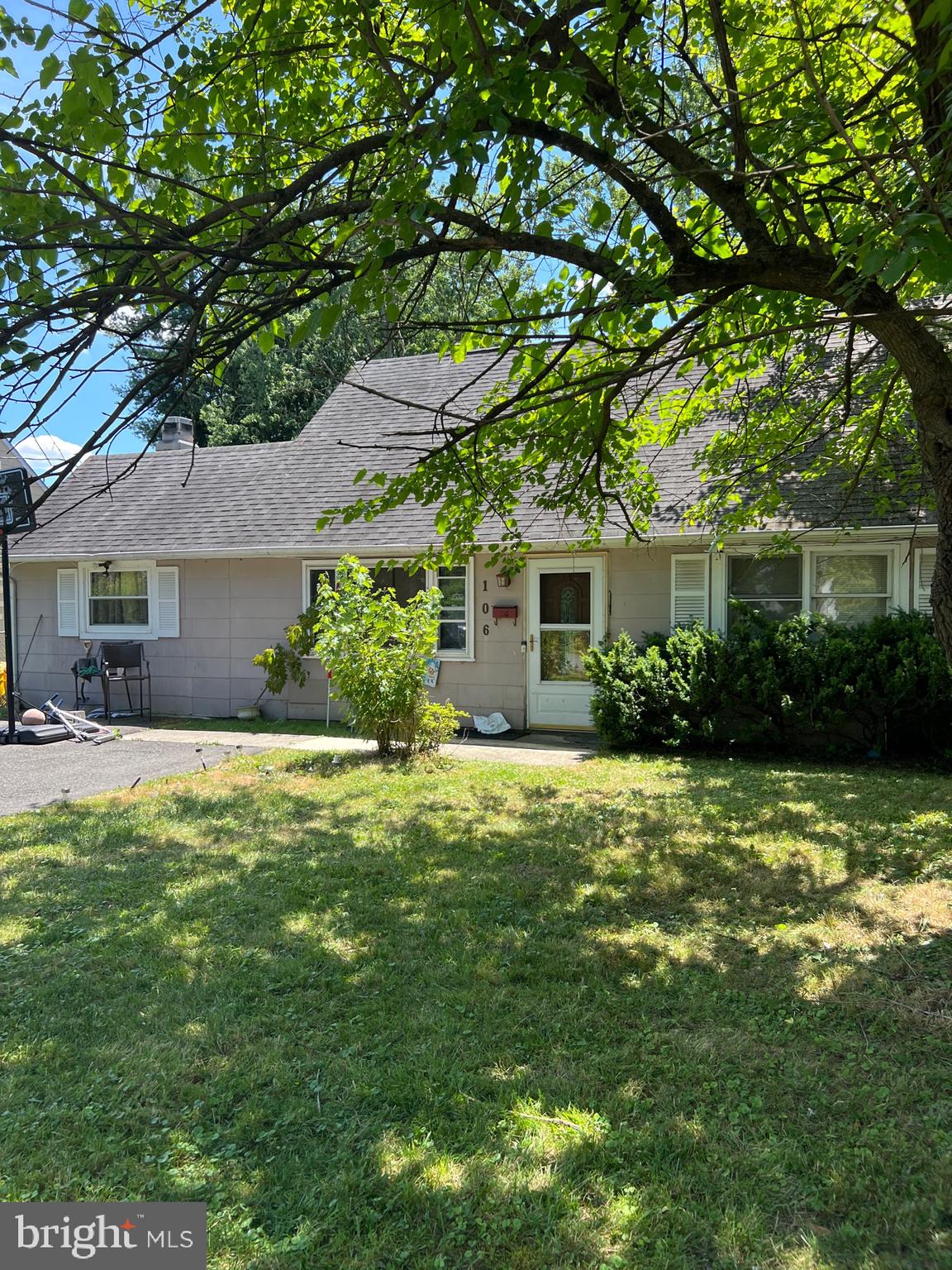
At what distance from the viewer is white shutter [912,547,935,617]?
9719 mm

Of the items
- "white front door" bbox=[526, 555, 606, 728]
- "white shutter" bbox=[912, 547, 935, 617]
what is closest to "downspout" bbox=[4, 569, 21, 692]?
"white front door" bbox=[526, 555, 606, 728]

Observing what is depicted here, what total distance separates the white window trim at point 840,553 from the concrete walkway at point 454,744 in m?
2.71

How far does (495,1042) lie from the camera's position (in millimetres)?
3244

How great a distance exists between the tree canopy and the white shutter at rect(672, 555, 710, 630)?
470cm

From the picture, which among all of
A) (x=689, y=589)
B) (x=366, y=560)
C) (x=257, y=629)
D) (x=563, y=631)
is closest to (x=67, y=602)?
(x=257, y=629)

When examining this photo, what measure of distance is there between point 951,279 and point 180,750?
32.3ft

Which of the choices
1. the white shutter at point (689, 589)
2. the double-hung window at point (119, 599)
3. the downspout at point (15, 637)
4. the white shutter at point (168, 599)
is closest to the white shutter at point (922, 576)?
the white shutter at point (689, 589)

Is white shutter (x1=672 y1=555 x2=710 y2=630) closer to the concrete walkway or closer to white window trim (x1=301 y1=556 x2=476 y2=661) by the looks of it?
the concrete walkway

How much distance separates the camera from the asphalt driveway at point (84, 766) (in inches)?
318

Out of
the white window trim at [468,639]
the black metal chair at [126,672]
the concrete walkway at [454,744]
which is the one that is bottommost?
the concrete walkway at [454,744]

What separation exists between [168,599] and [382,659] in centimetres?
687

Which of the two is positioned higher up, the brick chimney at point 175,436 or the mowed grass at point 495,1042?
the brick chimney at point 175,436

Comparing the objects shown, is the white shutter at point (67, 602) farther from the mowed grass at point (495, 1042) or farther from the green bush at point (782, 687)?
the green bush at point (782, 687)

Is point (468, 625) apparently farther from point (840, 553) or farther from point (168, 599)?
point (168, 599)
